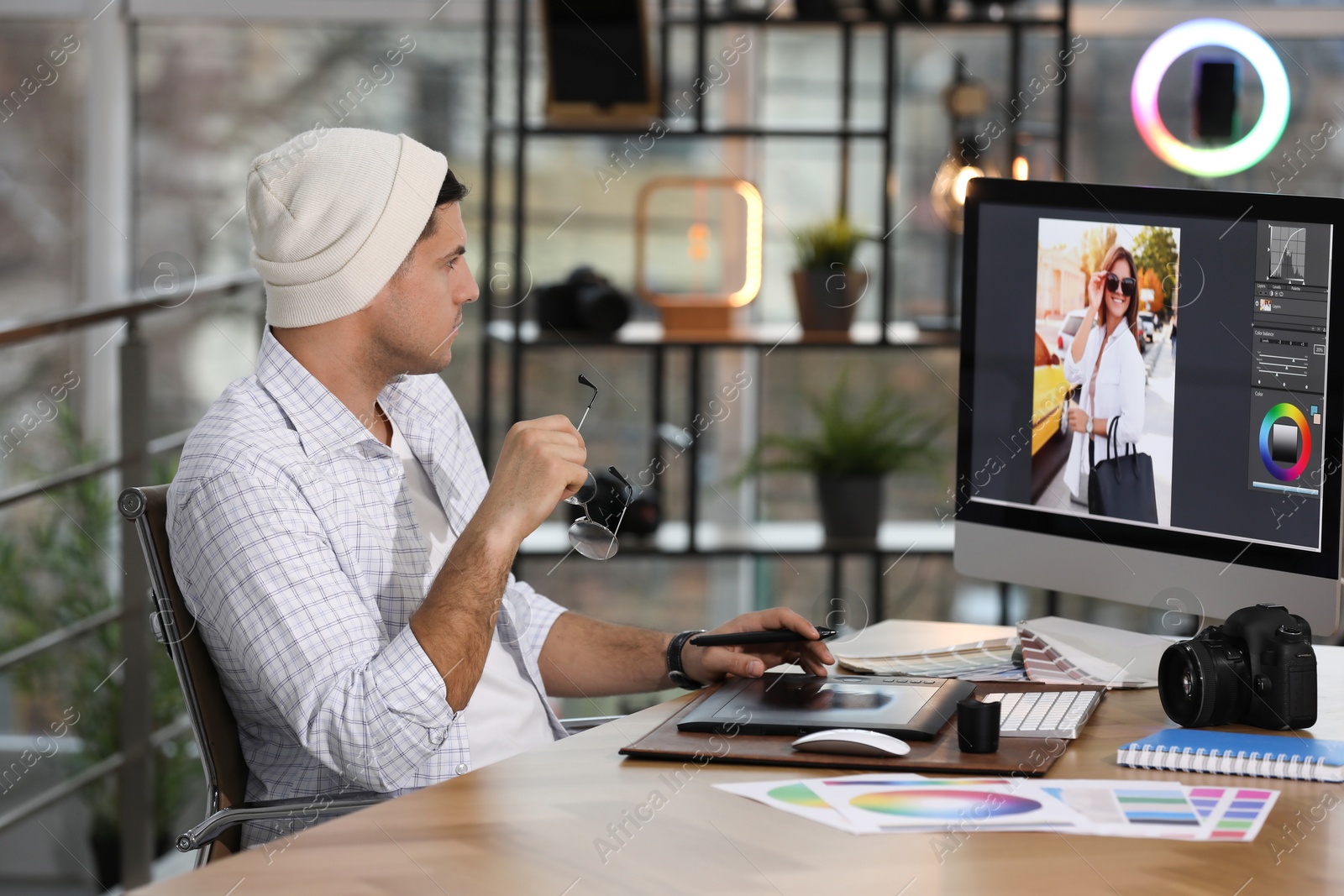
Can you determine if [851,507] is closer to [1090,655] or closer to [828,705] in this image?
[1090,655]

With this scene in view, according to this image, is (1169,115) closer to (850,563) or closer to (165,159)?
(850,563)

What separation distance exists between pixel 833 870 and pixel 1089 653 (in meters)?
0.72

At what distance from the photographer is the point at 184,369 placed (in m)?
3.57

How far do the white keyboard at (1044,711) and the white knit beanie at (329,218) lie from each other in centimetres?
78

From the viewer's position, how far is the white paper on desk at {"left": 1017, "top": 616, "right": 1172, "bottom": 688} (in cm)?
154

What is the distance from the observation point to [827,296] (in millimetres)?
3256

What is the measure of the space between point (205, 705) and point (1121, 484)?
0.99 m

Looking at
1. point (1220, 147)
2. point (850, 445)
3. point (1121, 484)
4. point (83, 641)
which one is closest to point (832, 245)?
point (850, 445)

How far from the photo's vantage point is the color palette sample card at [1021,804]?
1.08m

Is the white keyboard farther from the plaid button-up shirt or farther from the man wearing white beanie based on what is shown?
the plaid button-up shirt

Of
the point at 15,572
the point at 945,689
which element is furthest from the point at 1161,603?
the point at 15,572

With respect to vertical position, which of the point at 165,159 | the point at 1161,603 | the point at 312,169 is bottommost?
the point at 1161,603

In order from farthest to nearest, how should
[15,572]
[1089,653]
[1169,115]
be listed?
[1169,115], [15,572], [1089,653]

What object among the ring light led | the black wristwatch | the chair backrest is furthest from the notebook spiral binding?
the ring light led
